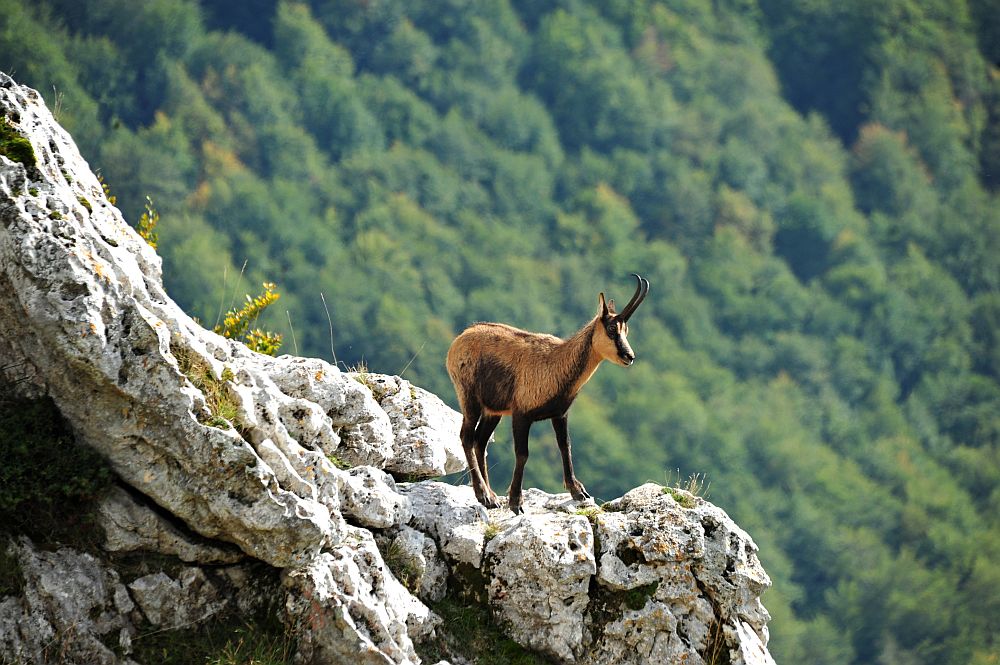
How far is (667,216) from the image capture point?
6432 inches

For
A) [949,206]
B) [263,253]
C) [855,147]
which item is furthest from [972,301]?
[263,253]

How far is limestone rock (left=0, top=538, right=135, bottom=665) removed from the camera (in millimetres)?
12023

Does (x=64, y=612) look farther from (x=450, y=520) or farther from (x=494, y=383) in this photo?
(x=494, y=383)

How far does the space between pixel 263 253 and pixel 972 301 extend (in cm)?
8911

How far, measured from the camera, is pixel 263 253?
123m

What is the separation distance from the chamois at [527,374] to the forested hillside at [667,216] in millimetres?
71635

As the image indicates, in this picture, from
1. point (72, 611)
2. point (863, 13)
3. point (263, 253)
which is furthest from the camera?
point (863, 13)

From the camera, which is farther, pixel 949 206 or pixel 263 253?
pixel 949 206

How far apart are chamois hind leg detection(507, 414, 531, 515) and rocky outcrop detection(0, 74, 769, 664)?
32 centimetres

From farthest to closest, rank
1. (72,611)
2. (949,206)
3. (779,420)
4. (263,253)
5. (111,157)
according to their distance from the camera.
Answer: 1. (949,206)
2. (779,420)
3. (263,253)
4. (111,157)
5. (72,611)

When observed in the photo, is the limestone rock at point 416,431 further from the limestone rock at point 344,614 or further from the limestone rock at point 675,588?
the limestone rock at point 344,614

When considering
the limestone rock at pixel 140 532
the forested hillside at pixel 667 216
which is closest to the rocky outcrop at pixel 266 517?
the limestone rock at pixel 140 532

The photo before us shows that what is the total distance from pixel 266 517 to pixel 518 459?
183 inches

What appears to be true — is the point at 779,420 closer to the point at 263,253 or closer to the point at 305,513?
the point at 263,253
